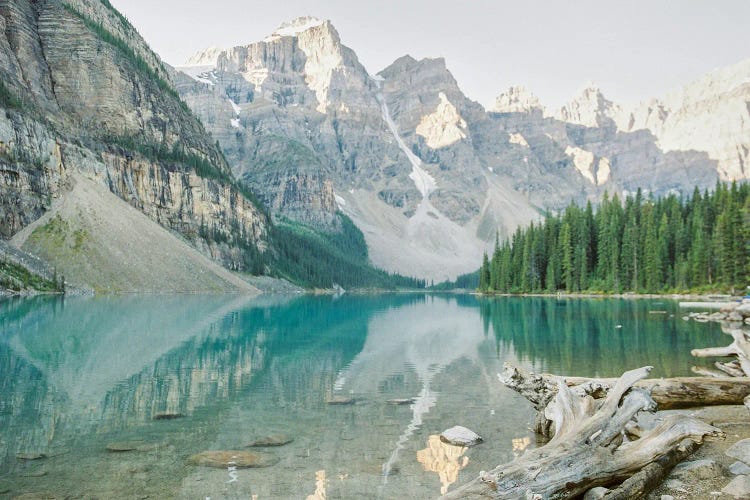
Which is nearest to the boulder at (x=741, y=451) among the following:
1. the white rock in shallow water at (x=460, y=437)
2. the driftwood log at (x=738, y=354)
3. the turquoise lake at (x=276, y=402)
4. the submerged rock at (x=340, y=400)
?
the turquoise lake at (x=276, y=402)

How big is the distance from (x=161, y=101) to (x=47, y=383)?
166 meters

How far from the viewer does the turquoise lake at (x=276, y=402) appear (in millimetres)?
11438

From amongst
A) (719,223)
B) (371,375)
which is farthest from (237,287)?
(371,375)

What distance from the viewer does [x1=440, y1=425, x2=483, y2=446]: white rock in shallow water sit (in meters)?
13.9

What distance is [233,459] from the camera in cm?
1263

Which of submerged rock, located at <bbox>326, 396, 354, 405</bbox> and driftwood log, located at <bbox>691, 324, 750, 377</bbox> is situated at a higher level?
driftwood log, located at <bbox>691, 324, 750, 377</bbox>

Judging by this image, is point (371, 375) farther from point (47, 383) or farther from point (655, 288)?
point (655, 288)

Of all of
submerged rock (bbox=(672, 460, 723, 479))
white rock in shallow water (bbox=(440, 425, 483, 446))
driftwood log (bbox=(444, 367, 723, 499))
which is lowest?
white rock in shallow water (bbox=(440, 425, 483, 446))

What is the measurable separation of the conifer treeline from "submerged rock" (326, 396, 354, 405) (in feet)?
212

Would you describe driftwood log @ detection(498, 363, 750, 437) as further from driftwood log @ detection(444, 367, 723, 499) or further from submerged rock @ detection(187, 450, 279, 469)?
submerged rock @ detection(187, 450, 279, 469)

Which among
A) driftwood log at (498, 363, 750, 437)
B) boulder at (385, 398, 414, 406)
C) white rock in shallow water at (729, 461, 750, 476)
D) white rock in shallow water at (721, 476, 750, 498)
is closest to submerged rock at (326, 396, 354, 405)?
boulder at (385, 398, 414, 406)

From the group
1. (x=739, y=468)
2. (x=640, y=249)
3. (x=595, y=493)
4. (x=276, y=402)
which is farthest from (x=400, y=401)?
(x=640, y=249)

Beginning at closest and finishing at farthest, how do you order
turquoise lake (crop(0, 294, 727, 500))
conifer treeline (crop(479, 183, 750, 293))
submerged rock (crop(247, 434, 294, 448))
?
turquoise lake (crop(0, 294, 727, 500))
submerged rock (crop(247, 434, 294, 448))
conifer treeline (crop(479, 183, 750, 293))

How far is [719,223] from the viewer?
Result: 7631 centimetres
